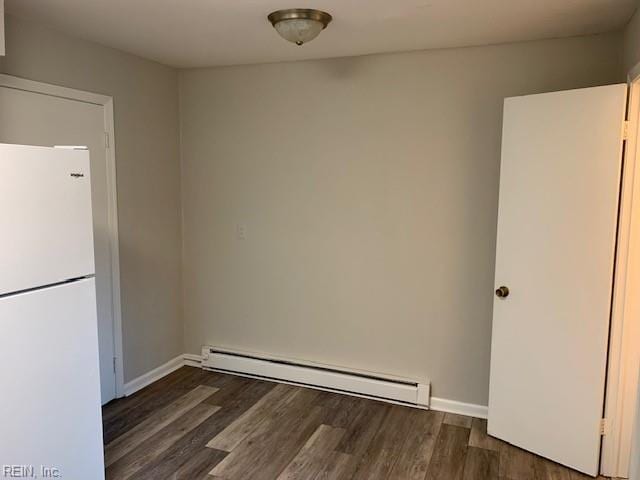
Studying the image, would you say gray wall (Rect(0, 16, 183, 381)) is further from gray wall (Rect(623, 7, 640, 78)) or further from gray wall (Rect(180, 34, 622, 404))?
gray wall (Rect(623, 7, 640, 78))

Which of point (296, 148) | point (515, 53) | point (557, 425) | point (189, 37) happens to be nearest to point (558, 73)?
point (515, 53)

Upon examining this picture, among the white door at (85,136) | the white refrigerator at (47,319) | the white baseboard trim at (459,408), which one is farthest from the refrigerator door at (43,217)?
the white baseboard trim at (459,408)

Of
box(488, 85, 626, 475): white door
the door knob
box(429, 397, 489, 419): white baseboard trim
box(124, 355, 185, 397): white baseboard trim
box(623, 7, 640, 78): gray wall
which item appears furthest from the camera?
box(124, 355, 185, 397): white baseboard trim

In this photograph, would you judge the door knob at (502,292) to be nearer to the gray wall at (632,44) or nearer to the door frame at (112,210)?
the gray wall at (632,44)

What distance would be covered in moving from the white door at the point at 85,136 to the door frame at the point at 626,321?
9.83 ft

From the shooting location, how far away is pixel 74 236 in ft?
6.82

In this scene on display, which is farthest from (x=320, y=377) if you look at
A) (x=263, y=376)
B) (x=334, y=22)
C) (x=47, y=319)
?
(x=334, y=22)

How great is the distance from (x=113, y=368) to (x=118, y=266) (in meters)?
0.70

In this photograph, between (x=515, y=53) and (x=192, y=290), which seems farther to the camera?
(x=192, y=290)

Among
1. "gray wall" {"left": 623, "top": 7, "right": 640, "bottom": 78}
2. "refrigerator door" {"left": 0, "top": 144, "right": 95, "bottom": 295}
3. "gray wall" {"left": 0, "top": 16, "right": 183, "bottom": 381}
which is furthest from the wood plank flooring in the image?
"gray wall" {"left": 623, "top": 7, "right": 640, "bottom": 78}

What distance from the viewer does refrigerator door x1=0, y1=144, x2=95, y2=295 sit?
1801 millimetres

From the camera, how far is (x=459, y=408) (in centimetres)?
327

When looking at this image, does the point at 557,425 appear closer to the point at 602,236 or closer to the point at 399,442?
the point at 399,442

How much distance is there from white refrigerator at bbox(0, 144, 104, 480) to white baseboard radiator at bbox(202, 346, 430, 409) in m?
1.61
